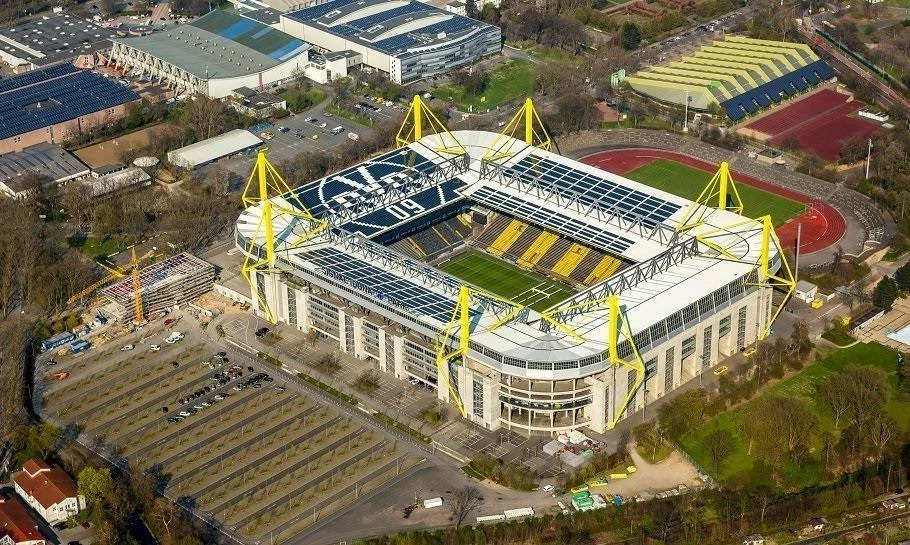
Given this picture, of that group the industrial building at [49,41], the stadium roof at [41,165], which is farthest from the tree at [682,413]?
the industrial building at [49,41]

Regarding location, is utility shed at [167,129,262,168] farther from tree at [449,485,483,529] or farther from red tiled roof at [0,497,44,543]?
tree at [449,485,483,529]

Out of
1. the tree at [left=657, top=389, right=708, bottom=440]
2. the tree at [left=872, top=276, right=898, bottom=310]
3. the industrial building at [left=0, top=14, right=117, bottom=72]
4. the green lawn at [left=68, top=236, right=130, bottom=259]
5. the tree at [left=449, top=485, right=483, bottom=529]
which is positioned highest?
the industrial building at [left=0, top=14, right=117, bottom=72]

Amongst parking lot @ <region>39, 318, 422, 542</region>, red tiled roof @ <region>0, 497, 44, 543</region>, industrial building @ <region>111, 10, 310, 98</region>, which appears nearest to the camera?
red tiled roof @ <region>0, 497, 44, 543</region>

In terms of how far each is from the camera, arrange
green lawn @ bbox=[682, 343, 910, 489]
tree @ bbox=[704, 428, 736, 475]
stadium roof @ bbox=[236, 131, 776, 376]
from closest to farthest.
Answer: green lawn @ bbox=[682, 343, 910, 489]
tree @ bbox=[704, 428, 736, 475]
stadium roof @ bbox=[236, 131, 776, 376]

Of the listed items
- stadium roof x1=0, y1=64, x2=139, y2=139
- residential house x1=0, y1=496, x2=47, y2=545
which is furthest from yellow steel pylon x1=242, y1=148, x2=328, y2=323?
stadium roof x1=0, y1=64, x2=139, y2=139

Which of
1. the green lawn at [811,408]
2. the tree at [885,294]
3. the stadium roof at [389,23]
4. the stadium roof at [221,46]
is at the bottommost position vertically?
the green lawn at [811,408]

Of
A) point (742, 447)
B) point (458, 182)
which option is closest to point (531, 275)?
point (458, 182)

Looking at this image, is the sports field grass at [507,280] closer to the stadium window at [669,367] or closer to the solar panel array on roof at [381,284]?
the solar panel array on roof at [381,284]
